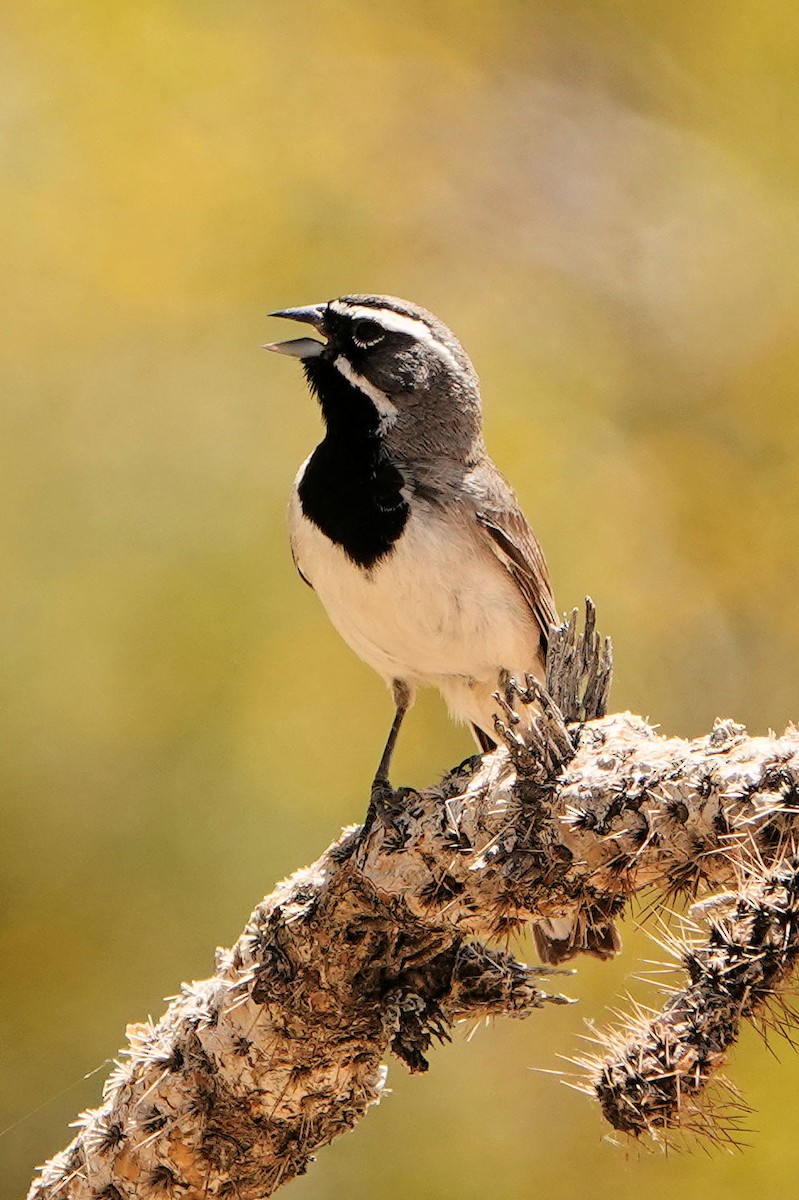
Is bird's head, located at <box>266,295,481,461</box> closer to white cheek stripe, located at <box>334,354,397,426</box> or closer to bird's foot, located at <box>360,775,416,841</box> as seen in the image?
white cheek stripe, located at <box>334,354,397,426</box>

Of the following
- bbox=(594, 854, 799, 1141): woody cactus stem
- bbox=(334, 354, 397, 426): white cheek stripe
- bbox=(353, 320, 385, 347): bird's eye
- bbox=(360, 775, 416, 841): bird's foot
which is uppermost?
bbox=(353, 320, 385, 347): bird's eye

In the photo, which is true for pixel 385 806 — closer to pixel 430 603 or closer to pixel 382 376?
pixel 430 603

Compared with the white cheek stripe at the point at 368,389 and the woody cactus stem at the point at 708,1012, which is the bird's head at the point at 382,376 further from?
the woody cactus stem at the point at 708,1012

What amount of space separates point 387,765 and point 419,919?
145 cm

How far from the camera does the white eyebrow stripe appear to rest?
5203 millimetres

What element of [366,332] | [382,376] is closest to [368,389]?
[382,376]

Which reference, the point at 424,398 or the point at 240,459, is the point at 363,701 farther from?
the point at 424,398

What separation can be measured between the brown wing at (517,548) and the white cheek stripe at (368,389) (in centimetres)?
43

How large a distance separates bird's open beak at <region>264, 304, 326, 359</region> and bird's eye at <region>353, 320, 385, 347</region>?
0.12 m

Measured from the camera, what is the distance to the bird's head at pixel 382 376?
514 centimetres

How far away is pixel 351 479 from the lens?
495 centimetres

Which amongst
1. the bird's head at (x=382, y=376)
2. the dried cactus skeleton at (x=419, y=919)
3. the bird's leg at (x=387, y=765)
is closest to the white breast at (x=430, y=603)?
the bird's leg at (x=387, y=765)

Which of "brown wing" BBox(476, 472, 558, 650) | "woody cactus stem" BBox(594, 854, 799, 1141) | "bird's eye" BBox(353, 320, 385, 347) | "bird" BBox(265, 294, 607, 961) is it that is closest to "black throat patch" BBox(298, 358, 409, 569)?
"bird" BBox(265, 294, 607, 961)

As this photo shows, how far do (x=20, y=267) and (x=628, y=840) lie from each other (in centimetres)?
485
